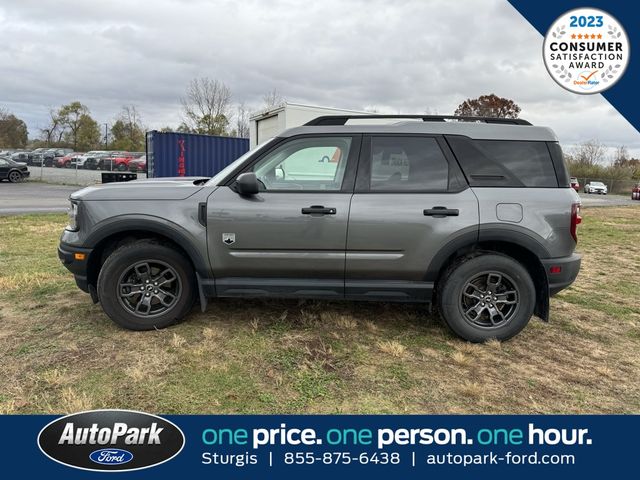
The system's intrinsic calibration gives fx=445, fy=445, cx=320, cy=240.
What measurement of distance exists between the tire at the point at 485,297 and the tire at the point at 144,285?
7.33ft

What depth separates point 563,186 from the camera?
372cm

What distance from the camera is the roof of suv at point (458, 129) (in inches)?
149

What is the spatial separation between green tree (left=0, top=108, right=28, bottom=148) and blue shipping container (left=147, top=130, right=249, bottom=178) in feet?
213

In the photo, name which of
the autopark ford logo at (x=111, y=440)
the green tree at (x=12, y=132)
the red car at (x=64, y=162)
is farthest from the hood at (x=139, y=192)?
the green tree at (x=12, y=132)

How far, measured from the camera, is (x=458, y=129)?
12.6 feet

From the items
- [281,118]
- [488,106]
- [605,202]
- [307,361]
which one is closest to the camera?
[307,361]

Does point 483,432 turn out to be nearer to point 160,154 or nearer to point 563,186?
point 563,186

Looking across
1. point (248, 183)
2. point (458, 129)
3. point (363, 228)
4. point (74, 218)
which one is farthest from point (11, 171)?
point (458, 129)

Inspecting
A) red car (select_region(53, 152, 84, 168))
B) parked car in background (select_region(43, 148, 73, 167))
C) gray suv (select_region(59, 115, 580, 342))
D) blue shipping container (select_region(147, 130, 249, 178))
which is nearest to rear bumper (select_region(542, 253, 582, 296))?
gray suv (select_region(59, 115, 580, 342))

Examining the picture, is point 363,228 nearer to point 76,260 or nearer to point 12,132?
point 76,260

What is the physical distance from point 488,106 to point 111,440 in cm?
6680

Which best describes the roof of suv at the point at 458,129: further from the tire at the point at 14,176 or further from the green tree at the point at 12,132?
the green tree at the point at 12,132

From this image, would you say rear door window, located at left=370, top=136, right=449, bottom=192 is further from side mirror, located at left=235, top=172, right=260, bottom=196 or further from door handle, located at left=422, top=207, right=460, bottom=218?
side mirror, located at left=235, top=172, right=260, bottom=196

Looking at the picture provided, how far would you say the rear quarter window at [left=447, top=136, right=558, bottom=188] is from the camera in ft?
12.3
